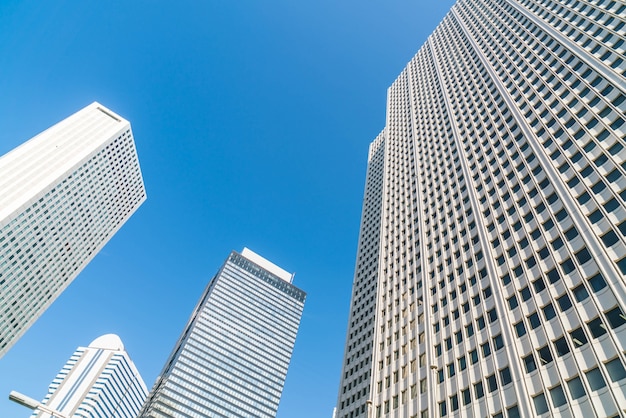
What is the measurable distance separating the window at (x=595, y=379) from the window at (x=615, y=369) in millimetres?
590

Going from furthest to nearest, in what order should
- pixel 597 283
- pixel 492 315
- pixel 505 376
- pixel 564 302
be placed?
1. pixel 492 315
2. pixel 505 376
3. pixel 564 302
4. pixel 597 283

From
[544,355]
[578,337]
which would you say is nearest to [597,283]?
[578,337]

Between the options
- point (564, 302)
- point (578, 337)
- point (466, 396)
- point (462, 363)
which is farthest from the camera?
point (462, 363)

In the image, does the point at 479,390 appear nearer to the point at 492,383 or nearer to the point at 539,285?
the point at 492,383

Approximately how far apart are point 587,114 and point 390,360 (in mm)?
35479

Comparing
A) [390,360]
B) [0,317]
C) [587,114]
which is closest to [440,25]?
[587,114]

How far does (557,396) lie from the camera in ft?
90.6

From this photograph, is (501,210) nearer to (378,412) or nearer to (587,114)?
(587,114)

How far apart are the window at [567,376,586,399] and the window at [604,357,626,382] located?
1.93 m

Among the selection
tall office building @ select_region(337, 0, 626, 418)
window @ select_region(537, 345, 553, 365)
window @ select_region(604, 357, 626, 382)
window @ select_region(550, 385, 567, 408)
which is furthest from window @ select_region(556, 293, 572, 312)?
window @ select_region(550, 385, 567, 408)

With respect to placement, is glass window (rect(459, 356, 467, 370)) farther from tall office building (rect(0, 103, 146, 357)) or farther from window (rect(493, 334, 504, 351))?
tall office building (rect(0, 103, 146, 357))

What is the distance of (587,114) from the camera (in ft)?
144

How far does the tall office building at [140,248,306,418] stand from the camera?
14862cm

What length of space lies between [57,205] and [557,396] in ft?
429
